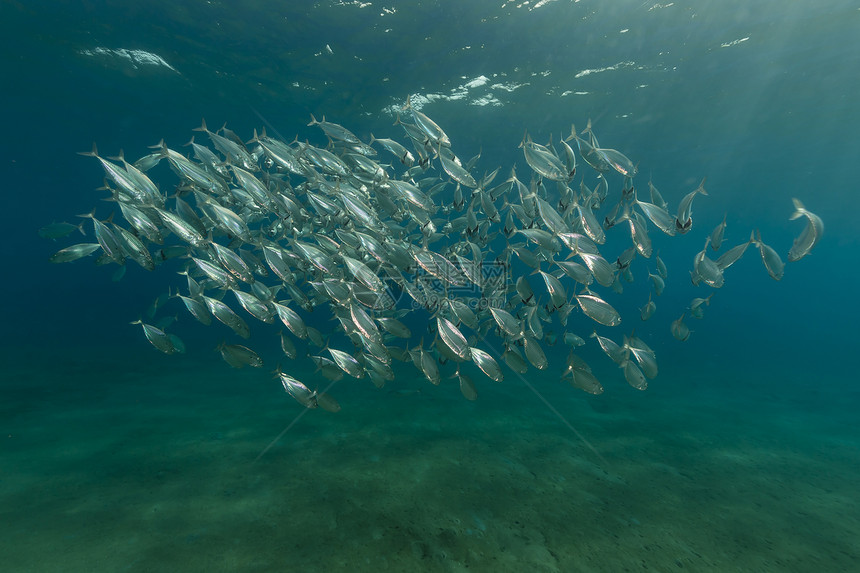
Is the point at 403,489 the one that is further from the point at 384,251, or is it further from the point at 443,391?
the point at 443,391

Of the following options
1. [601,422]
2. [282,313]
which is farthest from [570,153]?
[601,422]

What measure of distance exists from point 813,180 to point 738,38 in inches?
1048

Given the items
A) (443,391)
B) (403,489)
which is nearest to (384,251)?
(403,489)

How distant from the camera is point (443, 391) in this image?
1140cm

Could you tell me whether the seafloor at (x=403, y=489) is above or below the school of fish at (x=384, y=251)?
below

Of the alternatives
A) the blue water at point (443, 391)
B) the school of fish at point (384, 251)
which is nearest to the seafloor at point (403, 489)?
the blue water at point (443, 391)

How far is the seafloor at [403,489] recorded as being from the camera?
3.57 meters

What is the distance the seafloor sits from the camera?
3.57 metres

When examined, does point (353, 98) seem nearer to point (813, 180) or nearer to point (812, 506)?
point (812, 506)

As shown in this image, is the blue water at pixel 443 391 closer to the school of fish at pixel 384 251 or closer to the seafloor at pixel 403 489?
the seafloor at pixel 403 489

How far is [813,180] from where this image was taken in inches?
1201

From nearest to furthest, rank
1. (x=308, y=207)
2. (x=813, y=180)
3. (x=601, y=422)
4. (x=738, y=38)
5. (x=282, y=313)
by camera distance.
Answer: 1. (x=282, y=313)
2. (x=308, y=207)
3. (x=601, y=422)
4. (x=738, y=38)
5. (x=813, y=180)

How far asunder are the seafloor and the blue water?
4 cm

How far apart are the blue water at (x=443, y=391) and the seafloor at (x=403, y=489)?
0.13 ft
